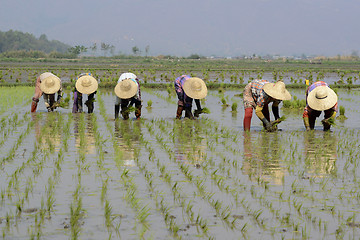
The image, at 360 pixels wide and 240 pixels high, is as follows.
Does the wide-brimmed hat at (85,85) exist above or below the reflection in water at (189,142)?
above

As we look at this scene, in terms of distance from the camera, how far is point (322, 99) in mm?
8500

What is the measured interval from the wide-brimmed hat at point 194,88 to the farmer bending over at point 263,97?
4.26 ft

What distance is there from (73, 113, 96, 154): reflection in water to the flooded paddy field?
0.09 ft

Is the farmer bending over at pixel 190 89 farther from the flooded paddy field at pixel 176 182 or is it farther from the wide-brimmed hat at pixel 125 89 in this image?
the wide-brimmed hat at pixel 125 89

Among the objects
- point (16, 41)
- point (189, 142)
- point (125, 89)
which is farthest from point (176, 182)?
point (16, 41)

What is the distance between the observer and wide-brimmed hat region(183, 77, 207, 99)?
9.91 m

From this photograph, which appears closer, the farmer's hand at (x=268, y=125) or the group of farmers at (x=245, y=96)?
the group of farmers at (x=245, y=96)

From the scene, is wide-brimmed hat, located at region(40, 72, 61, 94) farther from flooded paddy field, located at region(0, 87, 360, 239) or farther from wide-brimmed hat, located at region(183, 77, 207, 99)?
wide-brimmed hat, located at region(183, 77, 207, 99)

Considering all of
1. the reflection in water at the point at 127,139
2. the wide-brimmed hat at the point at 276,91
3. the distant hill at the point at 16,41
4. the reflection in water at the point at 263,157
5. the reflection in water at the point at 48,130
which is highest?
the distant hill at the point at 16,41

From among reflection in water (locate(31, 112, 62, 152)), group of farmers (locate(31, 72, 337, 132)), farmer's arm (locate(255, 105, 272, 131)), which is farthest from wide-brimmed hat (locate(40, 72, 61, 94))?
farmer's arm (locate(255, 105, 272, 131))

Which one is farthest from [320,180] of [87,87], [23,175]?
[87,87]

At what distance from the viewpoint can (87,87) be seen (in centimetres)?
1086

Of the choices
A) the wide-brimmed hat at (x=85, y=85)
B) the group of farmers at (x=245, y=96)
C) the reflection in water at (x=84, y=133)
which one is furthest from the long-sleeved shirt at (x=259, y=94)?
the wide-brimmed hat at (x=85, y=85)

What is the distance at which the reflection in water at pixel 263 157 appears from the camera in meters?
5.69
